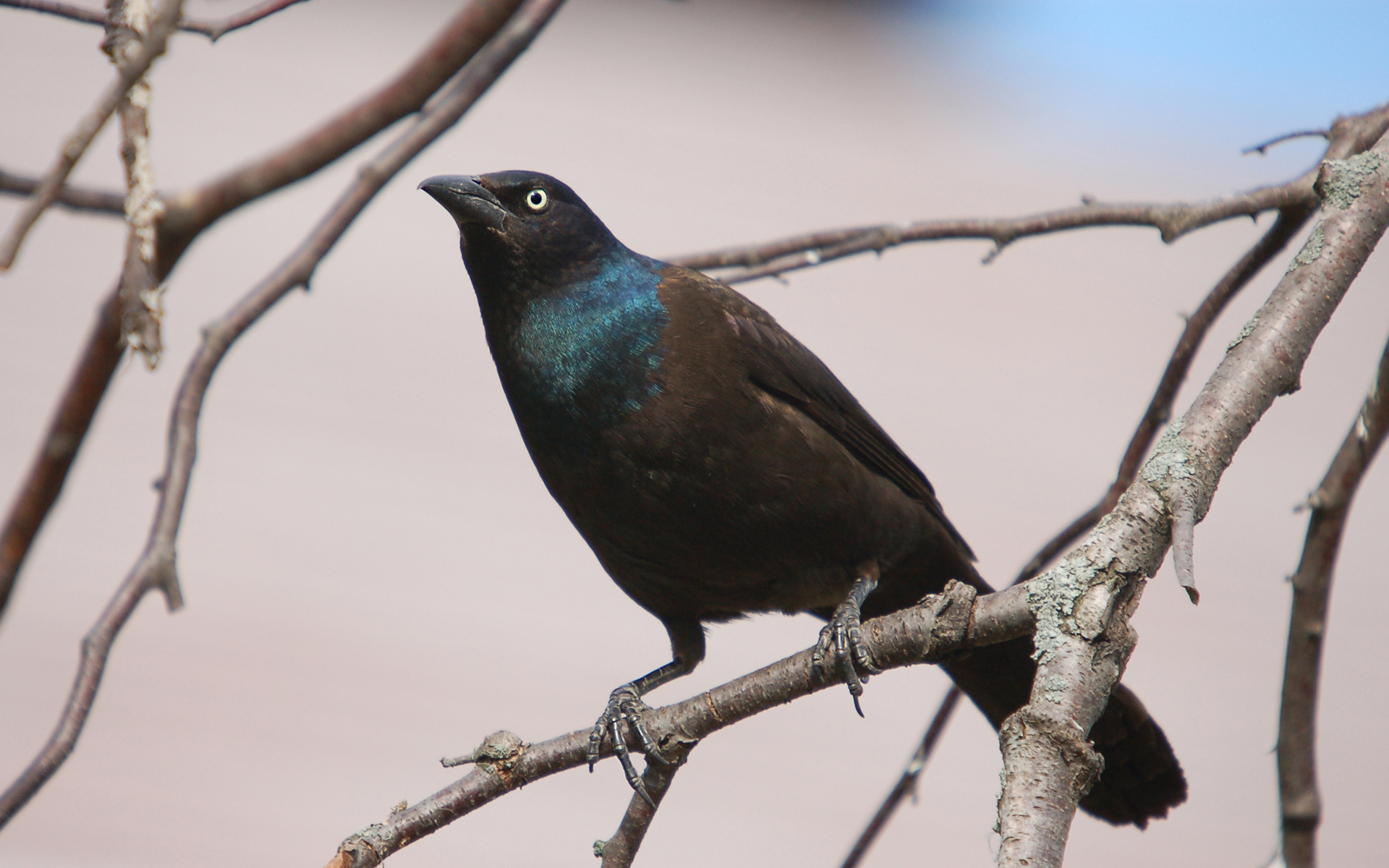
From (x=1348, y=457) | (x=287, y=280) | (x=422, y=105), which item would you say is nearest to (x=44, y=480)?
(x=287, y=280)

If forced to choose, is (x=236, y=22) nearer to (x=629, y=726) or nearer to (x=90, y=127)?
(x=90, y=127)

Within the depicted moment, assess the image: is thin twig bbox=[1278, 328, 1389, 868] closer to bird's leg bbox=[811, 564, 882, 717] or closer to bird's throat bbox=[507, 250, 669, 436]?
bird's leg bbox=[811, 564, 882, 717]

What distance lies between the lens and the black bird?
7.91ft

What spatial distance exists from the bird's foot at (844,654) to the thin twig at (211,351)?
1211mm

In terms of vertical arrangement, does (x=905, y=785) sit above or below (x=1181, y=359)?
below

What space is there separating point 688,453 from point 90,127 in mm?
1291

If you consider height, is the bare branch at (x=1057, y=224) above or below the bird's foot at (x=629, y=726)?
above

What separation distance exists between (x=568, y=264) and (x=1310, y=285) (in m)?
1.56

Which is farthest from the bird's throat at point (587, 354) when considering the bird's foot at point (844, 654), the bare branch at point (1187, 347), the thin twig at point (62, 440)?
the bare branch at point (1187, 347)

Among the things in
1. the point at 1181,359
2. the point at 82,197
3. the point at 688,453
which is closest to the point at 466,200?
the point at 688,453

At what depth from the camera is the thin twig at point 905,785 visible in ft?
8.16

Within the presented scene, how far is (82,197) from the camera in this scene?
8.65 feet

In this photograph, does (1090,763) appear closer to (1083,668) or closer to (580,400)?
(1083,668)

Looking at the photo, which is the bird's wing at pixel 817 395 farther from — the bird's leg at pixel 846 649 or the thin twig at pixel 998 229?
the bird's leg at pixel 846 649
